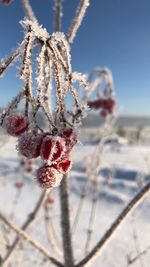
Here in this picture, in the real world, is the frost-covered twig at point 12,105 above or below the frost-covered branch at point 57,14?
below

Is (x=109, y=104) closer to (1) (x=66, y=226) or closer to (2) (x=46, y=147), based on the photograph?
(1) (x=66, y=226)

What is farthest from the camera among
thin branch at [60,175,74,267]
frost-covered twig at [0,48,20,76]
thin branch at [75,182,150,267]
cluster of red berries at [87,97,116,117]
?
cluster of red berries at [87,97,116,117]

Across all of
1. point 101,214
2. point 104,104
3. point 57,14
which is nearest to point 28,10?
point 57,14

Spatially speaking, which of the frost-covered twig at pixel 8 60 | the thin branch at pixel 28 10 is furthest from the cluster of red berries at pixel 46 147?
the thin branch at pixel 28 10

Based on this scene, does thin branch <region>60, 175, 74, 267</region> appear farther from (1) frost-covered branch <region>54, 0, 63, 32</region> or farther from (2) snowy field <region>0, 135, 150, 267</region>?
(2) snowy field <region>0, 135, 150, 267</region>

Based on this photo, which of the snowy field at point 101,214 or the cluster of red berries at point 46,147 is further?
the snowy field at point 101,214

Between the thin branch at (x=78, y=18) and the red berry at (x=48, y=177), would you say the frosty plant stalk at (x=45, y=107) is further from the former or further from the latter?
the thin branch at (x=78, y=18)

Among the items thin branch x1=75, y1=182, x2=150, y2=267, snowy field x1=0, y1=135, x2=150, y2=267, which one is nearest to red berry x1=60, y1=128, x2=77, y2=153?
thin branch x1=75, y1=182, x2=150, y2=267
